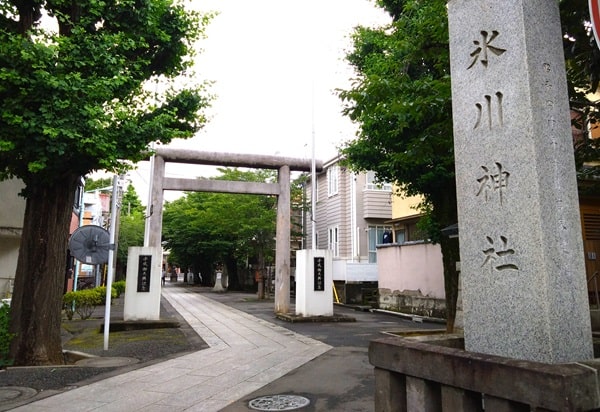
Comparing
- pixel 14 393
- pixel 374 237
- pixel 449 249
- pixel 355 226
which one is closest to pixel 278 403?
pixel 14 393

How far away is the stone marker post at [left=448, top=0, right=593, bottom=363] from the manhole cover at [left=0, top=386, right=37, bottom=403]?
5.81 meters

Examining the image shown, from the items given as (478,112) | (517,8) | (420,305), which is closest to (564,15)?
(517,8)

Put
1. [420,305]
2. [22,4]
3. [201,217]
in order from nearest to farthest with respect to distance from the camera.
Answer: [22,4] → [420,305] → [201,217]

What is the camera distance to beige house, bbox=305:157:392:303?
2261cm

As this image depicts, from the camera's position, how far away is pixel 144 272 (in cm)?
1396

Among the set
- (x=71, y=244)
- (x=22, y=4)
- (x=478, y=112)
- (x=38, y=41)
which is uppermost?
(x=22, y=4)

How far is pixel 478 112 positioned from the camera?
3.85 meters

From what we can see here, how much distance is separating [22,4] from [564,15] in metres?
8.51

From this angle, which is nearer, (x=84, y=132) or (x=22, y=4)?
(x=84, y=132)

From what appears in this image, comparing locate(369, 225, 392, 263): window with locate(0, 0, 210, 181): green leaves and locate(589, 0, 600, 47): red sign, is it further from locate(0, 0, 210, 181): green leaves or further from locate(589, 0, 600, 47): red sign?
locate(589, 0, 600, 47): red sign

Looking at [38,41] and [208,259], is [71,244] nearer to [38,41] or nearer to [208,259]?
[38,41]

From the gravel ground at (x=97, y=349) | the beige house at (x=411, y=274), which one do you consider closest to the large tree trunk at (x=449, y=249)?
the beige house at (x=411, y=274)

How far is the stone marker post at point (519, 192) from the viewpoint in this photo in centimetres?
321

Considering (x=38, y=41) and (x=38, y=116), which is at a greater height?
(x=38, y=41)
